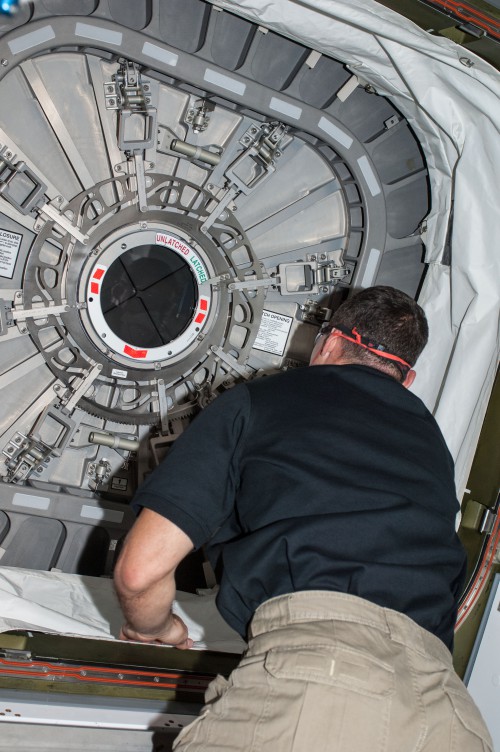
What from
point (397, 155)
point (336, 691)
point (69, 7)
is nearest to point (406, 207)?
point (397, 155)

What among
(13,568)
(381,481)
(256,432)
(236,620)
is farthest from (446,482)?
(13,568)

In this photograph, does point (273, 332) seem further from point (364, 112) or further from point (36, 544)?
point (36, 544)

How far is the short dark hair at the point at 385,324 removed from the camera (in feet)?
7.86

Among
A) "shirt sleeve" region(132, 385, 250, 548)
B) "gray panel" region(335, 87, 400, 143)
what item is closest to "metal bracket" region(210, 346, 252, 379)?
"gray panel" region(335, 87, 400, 143)

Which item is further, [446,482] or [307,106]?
[307,106]

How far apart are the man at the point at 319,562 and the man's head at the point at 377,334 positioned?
0.17 meters

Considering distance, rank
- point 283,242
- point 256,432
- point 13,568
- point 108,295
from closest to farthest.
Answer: point 256,432 → point 13,568 → point 108,295 → point 283,242

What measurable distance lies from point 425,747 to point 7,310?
2143 millimetres

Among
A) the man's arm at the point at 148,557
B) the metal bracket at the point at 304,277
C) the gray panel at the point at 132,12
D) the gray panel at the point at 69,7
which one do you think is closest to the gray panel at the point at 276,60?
the gray panel at the point at 132,12

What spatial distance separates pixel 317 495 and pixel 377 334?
2.07ft

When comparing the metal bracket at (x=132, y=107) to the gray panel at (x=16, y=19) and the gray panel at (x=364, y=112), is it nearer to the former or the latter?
the gray panel at (x=16, y=19)

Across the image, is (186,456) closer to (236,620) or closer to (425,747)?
(236,620)

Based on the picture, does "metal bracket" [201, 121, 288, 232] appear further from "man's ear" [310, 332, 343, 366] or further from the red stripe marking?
"man's ear" [310, 332, 343, 366]

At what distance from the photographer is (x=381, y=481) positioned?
206 cm
